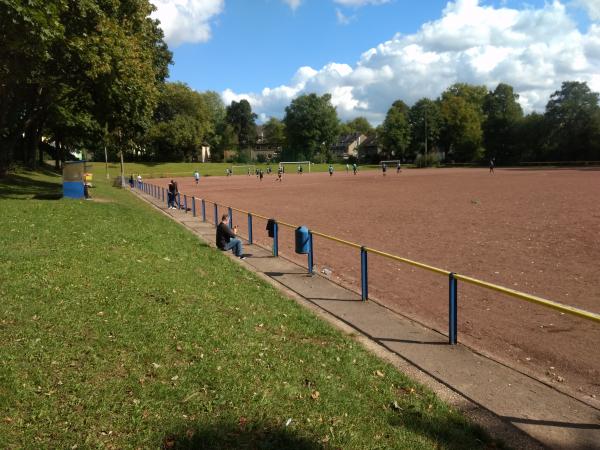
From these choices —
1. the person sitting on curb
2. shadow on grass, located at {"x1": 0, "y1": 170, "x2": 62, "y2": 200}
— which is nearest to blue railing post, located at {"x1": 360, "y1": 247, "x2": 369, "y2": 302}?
the person sitting on curb

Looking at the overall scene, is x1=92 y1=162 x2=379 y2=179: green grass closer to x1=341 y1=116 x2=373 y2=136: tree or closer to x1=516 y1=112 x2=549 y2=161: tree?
x1=516 y1=112 x2=549 y2=161: tree

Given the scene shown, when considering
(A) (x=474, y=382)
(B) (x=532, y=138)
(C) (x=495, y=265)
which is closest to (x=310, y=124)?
(B) (x=532, y=138)

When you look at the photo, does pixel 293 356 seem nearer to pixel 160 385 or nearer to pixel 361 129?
pixel 160 385

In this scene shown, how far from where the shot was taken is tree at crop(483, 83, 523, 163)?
9200 cm

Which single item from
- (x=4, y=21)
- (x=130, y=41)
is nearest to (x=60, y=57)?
(x=130, y=41)

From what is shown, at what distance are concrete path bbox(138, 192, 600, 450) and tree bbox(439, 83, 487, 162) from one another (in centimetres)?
9749

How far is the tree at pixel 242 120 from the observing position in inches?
5546

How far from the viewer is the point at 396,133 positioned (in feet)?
359

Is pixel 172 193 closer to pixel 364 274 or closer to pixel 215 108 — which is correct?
pixel 364 274

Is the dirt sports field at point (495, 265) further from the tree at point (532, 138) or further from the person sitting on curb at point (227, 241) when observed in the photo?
the tree at point (532, 138)

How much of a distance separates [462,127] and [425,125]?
7.61 m

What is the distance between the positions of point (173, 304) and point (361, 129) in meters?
185

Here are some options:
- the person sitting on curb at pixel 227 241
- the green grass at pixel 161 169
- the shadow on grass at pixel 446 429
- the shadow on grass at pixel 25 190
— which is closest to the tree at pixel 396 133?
the green grass at pixel 161 169

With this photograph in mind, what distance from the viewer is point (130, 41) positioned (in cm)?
2367
